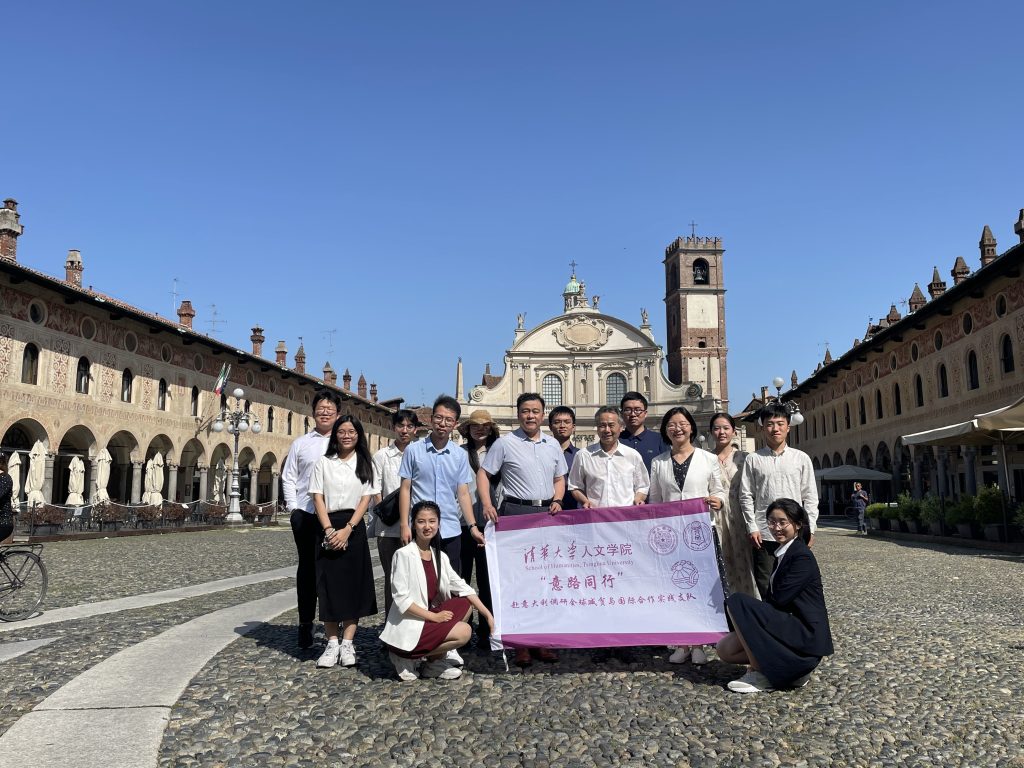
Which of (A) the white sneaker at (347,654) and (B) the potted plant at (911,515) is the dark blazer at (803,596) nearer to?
(A) the white sneaker at (347,654)

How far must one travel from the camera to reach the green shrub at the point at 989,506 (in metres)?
14.6

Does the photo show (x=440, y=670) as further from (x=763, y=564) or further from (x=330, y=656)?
(x=763, y=564)

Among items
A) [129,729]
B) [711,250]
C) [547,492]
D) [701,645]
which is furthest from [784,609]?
[711,250]

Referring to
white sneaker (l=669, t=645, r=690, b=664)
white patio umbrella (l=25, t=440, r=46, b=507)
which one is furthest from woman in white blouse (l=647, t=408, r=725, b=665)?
white patio umbrella (l=25, t=440, r=46, b=507)

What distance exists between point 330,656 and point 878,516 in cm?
1966

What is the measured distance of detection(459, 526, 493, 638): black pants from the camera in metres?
5.38

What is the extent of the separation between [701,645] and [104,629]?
15.1 ft

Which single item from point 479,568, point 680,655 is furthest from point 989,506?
point 479,568

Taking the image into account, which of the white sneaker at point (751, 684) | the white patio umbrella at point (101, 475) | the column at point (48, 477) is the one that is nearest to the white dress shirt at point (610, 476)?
the white sneaker at point (751, 684)

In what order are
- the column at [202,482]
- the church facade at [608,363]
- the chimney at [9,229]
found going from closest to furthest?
1. the chimney at [9,229]
2. the column at [202,482]
3. the church facade at [608,363]

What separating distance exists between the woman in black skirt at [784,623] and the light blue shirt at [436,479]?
183cm

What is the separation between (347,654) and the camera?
192 inches

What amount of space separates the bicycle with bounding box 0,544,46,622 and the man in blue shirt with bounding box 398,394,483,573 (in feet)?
13.2

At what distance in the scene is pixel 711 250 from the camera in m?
66.2
